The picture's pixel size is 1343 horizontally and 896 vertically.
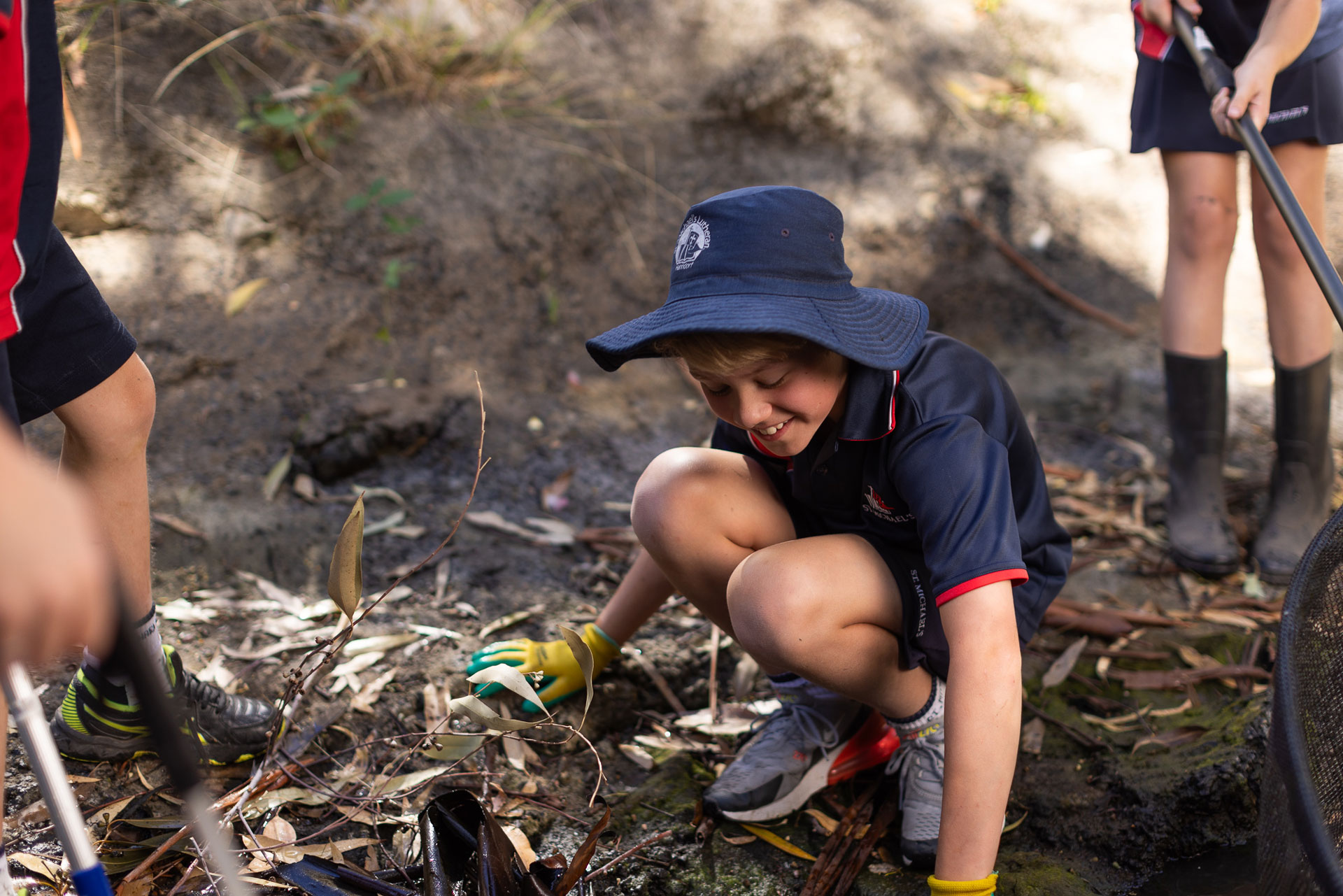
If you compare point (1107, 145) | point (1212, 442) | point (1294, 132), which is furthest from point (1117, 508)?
point (1107, 145)

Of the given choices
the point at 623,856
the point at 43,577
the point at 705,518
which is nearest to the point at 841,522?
the point at 705,518

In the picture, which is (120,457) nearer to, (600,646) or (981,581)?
(600,646)

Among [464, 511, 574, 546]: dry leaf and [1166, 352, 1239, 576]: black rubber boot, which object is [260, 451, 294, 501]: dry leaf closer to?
[464, 511, 574, 546]: dry leaf

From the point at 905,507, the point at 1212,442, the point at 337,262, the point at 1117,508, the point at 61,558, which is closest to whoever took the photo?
the point at 61,558

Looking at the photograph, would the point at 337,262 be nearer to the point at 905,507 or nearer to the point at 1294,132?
the point at 905,507

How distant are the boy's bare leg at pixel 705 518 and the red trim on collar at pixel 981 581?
19.6 inches

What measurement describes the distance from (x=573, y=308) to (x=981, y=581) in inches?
101

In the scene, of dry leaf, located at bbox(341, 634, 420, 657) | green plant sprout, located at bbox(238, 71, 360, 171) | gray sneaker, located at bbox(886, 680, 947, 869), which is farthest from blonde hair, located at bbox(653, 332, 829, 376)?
green plant sprout, located at bbox(238, 71, 360, 171)

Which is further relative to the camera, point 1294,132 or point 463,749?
point 1294,132

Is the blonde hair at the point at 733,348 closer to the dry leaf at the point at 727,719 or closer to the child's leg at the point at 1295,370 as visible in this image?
the dry leaf at the point at 727,719

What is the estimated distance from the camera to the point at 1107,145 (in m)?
4.68

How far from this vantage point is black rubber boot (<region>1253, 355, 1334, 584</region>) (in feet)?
8.80

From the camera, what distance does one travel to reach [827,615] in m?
1.66

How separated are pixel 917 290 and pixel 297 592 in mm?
2752
